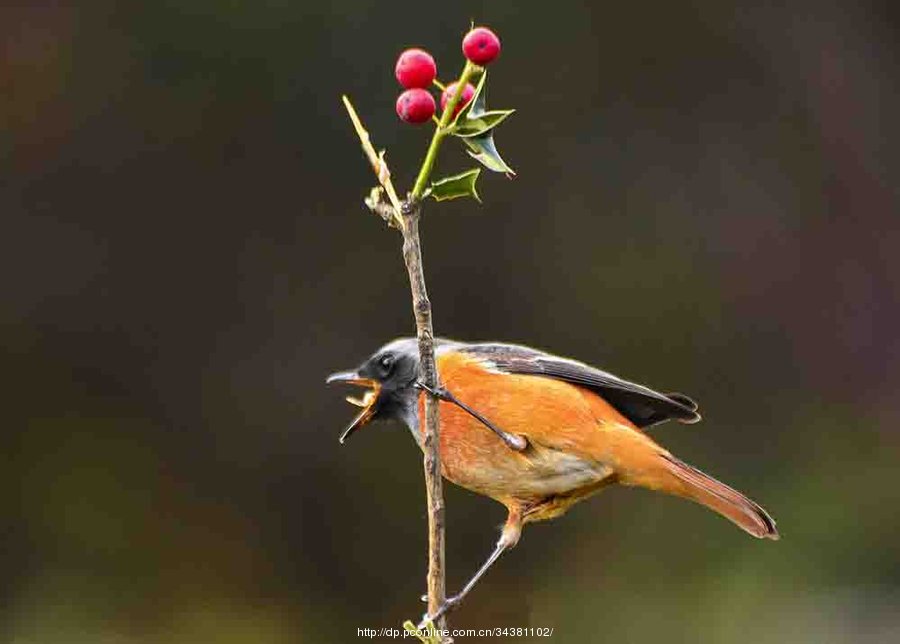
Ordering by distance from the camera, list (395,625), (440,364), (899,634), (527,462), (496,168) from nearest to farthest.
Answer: (496,168) → (527,462) → (440,364) → (899,634) → (395,625)

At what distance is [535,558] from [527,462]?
16.2 feet

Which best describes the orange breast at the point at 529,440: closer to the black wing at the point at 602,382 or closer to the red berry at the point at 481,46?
the black wing at the point at 602,382

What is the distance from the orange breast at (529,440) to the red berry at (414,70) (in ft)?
3.01

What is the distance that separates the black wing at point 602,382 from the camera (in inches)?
109

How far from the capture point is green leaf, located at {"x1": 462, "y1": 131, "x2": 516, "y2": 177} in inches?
69.4

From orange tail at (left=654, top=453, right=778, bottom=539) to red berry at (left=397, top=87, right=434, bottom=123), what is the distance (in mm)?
1175

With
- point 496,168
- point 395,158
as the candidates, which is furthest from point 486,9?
point 496,168

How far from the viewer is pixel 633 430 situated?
9.48 ft

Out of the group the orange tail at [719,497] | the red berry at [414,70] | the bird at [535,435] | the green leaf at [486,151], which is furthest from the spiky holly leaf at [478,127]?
the orange tail at [719,497]

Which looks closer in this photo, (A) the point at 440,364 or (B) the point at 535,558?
(A) the point at 440,364

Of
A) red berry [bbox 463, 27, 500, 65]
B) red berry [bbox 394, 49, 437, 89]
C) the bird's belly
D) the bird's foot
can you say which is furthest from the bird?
red berry [bbox 463, 27, 500, 65]

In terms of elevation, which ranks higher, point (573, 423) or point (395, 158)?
point (395, 158)

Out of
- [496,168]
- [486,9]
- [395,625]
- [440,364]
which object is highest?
[486,9]

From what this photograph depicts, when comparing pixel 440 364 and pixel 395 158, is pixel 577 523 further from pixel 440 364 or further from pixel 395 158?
pixel 440 364
